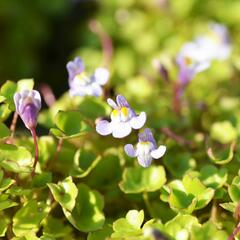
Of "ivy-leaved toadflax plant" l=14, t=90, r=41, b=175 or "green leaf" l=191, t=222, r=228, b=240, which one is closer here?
"green leaf" l=191, t=222, r=228, b=240

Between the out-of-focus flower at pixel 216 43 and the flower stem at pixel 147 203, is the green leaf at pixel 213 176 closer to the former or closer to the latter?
the flower stem at pixel 147 203

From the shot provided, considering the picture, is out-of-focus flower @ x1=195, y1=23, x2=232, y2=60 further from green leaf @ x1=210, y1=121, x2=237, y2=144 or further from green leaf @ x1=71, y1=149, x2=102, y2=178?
green leaf @ x1=71, y1=149, x2=102, y2=178

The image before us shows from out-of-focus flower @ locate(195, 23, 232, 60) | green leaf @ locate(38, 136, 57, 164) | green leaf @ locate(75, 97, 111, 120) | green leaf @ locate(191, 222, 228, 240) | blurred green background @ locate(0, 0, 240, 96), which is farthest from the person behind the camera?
blurred green background @ locate(0, 0, 240, 96)

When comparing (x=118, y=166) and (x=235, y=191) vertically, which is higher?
(x=235, y=191)

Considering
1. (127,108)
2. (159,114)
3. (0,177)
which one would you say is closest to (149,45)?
(159,114)

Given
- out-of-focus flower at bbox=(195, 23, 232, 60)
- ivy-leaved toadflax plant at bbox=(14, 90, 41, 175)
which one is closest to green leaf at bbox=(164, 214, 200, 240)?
ivy-leaved toadflax plant at bbox=(14, 90, 41, 175)

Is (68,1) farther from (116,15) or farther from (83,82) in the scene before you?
(83,82)

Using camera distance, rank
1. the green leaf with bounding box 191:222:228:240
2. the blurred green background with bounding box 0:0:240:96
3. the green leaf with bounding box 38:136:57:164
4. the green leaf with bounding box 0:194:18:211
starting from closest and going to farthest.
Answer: the green leaf with bounding box 191:222:228:240, the green leaf with bounding box 0:194:18:211, the green leaf with bounding box 38:136:57:164, the blurred green background with bounding box 0:0:240:96

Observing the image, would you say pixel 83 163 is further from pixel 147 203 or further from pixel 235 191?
pixel 235 191

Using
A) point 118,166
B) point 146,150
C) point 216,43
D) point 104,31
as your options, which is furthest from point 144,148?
point 104,31

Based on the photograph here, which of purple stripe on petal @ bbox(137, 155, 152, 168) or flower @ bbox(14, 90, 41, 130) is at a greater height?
flower @ bbox(14, 90, 41, 130)
